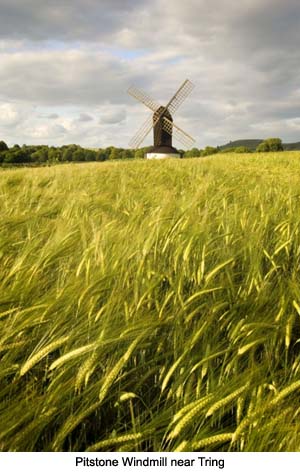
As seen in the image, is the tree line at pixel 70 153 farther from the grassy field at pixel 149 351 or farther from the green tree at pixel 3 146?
the grassy field at pixel 149 351

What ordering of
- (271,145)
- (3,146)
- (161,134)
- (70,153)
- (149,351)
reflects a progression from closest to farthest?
(149,351), (161,134), (271,145), (70,153), (3,146)

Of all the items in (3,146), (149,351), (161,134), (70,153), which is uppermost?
(3,146)

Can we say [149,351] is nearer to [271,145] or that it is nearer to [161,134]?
[161,134]

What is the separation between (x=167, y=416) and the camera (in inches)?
40.3

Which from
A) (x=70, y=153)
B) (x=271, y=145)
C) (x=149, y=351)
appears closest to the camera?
(x=149, y=351)

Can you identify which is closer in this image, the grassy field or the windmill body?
the grassy field

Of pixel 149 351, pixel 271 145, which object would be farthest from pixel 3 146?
pixel 149 351

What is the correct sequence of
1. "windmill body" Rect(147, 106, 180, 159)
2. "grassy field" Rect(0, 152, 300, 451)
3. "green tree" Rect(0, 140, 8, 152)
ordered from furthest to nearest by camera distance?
"green tree" Rect(0, 140, 8, 152) < "windmill body" Rect(147, 106, 180, 159) < "grassy field" Rect(0, 152, 300, 451)

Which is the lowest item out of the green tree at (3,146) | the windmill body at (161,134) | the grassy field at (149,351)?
the grassy field at (149,351)

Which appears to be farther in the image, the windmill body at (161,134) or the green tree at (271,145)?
the green tree at (271,145)

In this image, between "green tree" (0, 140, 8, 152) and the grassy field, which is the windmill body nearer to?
the grassy field

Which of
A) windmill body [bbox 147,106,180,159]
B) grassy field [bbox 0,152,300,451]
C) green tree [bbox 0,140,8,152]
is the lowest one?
grassy field [bbox 0,152,300,451]

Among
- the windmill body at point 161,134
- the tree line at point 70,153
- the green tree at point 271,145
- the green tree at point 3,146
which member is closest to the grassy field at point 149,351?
the windmill body at point 161,134

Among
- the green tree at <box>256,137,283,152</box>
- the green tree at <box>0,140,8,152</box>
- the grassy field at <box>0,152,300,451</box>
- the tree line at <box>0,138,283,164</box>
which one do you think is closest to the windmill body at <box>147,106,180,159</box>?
the tree line at <box>0,138,283,164</box>
